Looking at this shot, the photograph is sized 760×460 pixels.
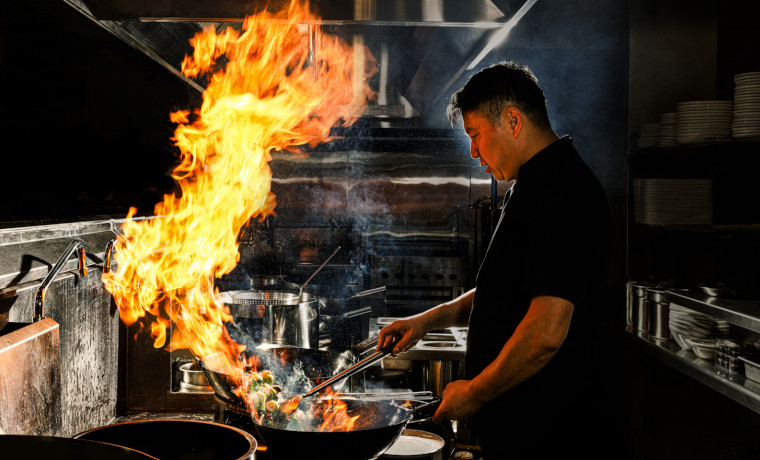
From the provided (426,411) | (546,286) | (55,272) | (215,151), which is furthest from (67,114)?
(215,151)

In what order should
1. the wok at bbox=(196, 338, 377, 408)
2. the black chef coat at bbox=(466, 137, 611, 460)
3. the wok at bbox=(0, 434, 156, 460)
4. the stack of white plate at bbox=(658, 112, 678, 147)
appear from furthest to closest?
the stack of white plate at bbox=(658, 112, 678, 147) → the wok at bbox=(196, 338, 377, 408) → the black chef coat at bbox=(466, 137, 611, 460) → the wok at bbox=(0, 434, 156, 460)

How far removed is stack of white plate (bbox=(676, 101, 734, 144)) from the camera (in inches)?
147

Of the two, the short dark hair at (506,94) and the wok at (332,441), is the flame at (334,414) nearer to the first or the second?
the wok at (332,441)

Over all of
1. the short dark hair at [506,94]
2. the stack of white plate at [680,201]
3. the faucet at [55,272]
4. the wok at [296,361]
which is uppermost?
the short dark hair at [506,94]

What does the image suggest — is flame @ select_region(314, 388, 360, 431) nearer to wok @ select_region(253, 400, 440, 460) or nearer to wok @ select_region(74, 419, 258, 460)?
wok @ select_region(253, 400, 440, 460)

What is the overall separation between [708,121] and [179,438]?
365 centimetres

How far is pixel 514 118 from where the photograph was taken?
2.04 m

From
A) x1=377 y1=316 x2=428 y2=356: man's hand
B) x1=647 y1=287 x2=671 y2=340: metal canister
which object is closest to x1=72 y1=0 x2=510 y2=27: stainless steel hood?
x1=377 y1=316 x2=428 y2=356: man's hand

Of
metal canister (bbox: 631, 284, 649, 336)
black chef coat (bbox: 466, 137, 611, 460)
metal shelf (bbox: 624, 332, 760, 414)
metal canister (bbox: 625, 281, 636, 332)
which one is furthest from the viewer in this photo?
metal canister (bbox: 625, 281, 636, 332)

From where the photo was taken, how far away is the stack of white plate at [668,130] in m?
4.03

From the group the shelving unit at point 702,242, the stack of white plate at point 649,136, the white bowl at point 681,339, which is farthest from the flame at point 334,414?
the stack of white plate at point 649,136

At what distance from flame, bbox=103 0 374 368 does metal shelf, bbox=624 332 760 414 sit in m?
2.53

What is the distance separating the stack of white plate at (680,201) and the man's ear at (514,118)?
2.57 metres

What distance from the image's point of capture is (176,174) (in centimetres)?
346
